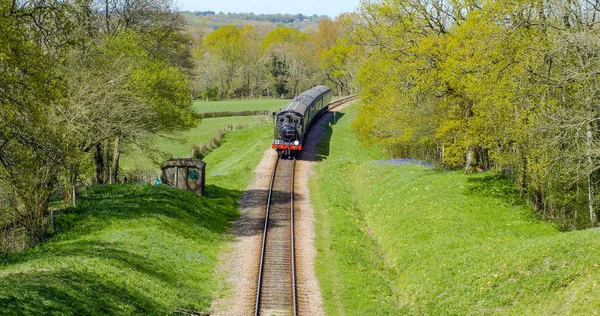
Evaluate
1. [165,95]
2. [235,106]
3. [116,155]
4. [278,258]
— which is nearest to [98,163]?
[116,155]

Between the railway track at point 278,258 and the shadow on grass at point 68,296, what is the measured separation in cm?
399

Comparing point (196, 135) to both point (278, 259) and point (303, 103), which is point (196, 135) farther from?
point (278, 259)

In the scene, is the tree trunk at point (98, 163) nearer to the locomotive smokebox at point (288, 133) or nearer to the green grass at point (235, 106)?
the locomotive smokebox at point (288, 133)

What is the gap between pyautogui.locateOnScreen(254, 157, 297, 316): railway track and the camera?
21.8m

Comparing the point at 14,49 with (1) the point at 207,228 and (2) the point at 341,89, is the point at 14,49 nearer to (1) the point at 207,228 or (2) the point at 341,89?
(1) the point at 207,228

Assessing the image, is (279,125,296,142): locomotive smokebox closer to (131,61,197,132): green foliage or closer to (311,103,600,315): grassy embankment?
(131,61,197,132): green foliage

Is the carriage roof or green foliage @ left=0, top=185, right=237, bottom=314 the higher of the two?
the carriage roof

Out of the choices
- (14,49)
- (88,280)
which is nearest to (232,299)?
(88,280)

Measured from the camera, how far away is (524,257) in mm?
20578

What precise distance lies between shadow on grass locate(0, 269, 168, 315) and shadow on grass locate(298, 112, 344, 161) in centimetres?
3127

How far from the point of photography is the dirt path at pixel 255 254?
72.1ft

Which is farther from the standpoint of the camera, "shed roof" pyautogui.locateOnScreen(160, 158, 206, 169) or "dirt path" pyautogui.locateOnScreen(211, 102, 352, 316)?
"shed roof" pyautogui.locateOnScreen(160, 158, 206, 169)

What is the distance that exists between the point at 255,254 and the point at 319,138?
109ft

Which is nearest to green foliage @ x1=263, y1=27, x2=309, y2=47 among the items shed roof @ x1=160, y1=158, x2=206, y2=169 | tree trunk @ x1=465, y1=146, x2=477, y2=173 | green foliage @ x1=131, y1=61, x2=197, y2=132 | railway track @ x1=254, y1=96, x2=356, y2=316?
green foliage @ x1=131, y1=61, x2=197, y2=132
